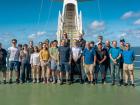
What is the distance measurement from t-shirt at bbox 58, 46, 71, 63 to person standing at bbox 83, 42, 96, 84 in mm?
593

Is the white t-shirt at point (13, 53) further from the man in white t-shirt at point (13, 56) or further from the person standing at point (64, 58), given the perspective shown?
the person standing at point (64, 58)

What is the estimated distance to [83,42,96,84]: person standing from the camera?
12.3 metres

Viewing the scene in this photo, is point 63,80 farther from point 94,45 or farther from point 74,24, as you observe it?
point 74,24

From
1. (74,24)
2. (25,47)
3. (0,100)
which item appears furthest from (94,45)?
(74,24)

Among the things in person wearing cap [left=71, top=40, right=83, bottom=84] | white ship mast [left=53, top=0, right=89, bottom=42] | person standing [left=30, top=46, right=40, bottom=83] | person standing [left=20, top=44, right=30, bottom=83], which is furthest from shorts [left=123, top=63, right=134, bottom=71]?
white ship mast [left=53, top=0, right=89, bottom=42]

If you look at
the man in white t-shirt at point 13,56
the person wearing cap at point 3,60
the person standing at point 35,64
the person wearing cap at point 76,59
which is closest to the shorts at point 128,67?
the person wearing cap at point 76,59

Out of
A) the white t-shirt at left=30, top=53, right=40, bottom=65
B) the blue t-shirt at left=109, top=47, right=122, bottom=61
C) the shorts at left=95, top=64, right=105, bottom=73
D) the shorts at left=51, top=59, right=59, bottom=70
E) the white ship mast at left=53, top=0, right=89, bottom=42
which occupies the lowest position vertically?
the shorts at left=95, top=64, right=105, bottom=73

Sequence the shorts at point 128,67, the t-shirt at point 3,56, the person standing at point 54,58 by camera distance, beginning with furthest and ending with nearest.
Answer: the t-shirt at point 3,56 < the person standing at point 54,58 < the shorts at point 128,67

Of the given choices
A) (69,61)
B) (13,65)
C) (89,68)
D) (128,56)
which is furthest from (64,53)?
(128,56)

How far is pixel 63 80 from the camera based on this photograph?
516 inches

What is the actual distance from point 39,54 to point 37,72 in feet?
2.27

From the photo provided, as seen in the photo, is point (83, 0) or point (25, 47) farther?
point (83, 0)

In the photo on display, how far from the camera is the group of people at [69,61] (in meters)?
12.1

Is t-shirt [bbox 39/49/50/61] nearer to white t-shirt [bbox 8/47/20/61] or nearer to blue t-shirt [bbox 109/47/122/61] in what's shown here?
white t-shirt [bbox 8/47/20/61]
